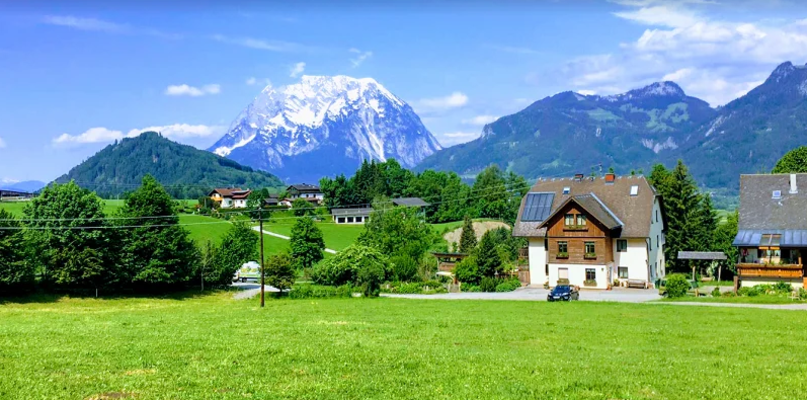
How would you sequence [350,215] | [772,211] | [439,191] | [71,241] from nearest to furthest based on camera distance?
1. [772,211]
2. [71,241]
3. [350,215]
4. [439,191]

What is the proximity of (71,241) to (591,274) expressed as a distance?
44.7 meters

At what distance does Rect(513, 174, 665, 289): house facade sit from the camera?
5581 centimetres

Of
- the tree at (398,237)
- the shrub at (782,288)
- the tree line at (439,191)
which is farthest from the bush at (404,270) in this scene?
the tree line at (439,191)

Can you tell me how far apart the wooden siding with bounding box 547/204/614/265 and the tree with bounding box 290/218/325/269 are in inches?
1038

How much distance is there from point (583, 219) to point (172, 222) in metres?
37.3

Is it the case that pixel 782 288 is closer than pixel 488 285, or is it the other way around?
pixel 782 288

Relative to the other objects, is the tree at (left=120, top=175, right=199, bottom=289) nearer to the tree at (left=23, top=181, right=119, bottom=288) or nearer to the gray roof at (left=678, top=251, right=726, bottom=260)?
the tree at (left=23, top=181, right=119, bottom=288)

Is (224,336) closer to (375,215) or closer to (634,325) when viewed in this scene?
(634,325)

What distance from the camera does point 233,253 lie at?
68312 millimetres

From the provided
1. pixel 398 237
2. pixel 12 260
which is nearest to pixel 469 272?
pixel 398 237

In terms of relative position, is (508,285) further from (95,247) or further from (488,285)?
(95,247)

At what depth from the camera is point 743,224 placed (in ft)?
169

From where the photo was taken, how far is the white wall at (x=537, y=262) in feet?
194

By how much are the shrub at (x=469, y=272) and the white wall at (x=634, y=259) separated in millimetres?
12473
